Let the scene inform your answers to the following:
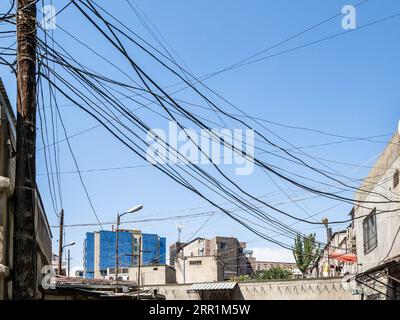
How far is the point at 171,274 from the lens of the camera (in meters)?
57.3

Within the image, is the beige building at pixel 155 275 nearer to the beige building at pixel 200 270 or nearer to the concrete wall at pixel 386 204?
the beige building at pixel 200 270

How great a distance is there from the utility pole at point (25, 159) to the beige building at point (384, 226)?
7869 millimetres

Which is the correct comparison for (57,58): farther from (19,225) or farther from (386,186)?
(386,186)

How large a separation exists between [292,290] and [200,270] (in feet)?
74.8

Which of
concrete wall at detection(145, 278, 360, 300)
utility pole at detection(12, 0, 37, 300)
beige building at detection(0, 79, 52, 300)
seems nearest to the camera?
utility pole at detection(12, 0, 37, 300)

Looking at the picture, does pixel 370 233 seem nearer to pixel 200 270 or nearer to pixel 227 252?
pixel 200 270

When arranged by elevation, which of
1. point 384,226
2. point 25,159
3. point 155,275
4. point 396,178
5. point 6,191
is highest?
point 396,178

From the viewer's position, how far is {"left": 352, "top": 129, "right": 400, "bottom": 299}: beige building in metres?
15.4

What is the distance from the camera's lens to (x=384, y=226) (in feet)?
55.7

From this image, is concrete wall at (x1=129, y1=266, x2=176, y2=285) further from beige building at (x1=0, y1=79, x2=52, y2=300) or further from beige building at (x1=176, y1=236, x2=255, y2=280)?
beige building at (x1=0, y1=79, x2=52, y2=300)

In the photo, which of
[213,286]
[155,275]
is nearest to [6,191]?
[213,286]

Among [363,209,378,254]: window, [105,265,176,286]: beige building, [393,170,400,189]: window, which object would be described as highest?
[393,170,400,189]: window

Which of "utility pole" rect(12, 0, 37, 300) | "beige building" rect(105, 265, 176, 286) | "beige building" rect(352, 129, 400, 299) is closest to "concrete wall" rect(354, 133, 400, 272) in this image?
"beige building" rect(352, 129, 400, 299)

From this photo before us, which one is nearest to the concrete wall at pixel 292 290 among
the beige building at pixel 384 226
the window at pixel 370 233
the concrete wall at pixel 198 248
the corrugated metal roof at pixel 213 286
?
the corrugated metal roof at pixel 213 286
